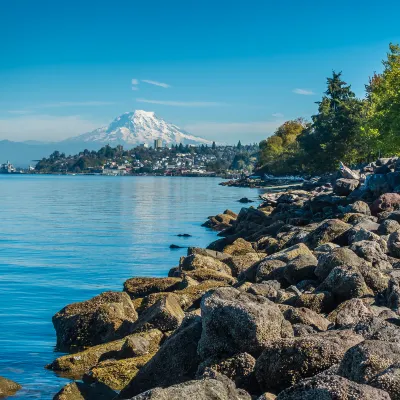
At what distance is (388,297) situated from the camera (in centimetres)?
1320

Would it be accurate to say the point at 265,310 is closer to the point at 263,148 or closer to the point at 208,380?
the point at 208,380

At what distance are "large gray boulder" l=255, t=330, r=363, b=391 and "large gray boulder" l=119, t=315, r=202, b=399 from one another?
1637 mm

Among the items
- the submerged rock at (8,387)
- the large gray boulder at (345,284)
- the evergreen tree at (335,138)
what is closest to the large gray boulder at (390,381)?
the large gray boulder at (345,284)

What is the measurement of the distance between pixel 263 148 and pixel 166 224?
124986 millimetres

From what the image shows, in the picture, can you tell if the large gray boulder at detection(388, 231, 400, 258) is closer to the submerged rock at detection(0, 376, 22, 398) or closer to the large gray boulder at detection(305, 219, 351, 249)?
the large gray boulder at detection(305, 219, 351, 249)

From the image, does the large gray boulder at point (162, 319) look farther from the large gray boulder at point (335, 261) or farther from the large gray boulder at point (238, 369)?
the large gray boulder at point (238, 369)

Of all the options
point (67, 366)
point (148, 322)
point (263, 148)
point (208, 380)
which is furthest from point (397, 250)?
point (263, 148)

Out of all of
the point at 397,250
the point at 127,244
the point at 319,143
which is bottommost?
the point at 127,244

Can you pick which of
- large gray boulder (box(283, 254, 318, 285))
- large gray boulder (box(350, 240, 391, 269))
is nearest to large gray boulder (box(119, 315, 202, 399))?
large gray boulder (box(283, 254, 318, 285))

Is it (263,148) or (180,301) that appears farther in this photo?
(263,148)

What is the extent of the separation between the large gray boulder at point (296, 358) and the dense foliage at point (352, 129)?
1738 inches

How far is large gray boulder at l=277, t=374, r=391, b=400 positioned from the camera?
6.22m

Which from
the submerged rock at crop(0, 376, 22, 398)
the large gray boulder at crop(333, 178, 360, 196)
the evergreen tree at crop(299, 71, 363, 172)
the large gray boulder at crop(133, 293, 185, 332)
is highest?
the evergreen tree at crop(299, 71, 363, 172)

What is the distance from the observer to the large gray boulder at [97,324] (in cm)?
1574
